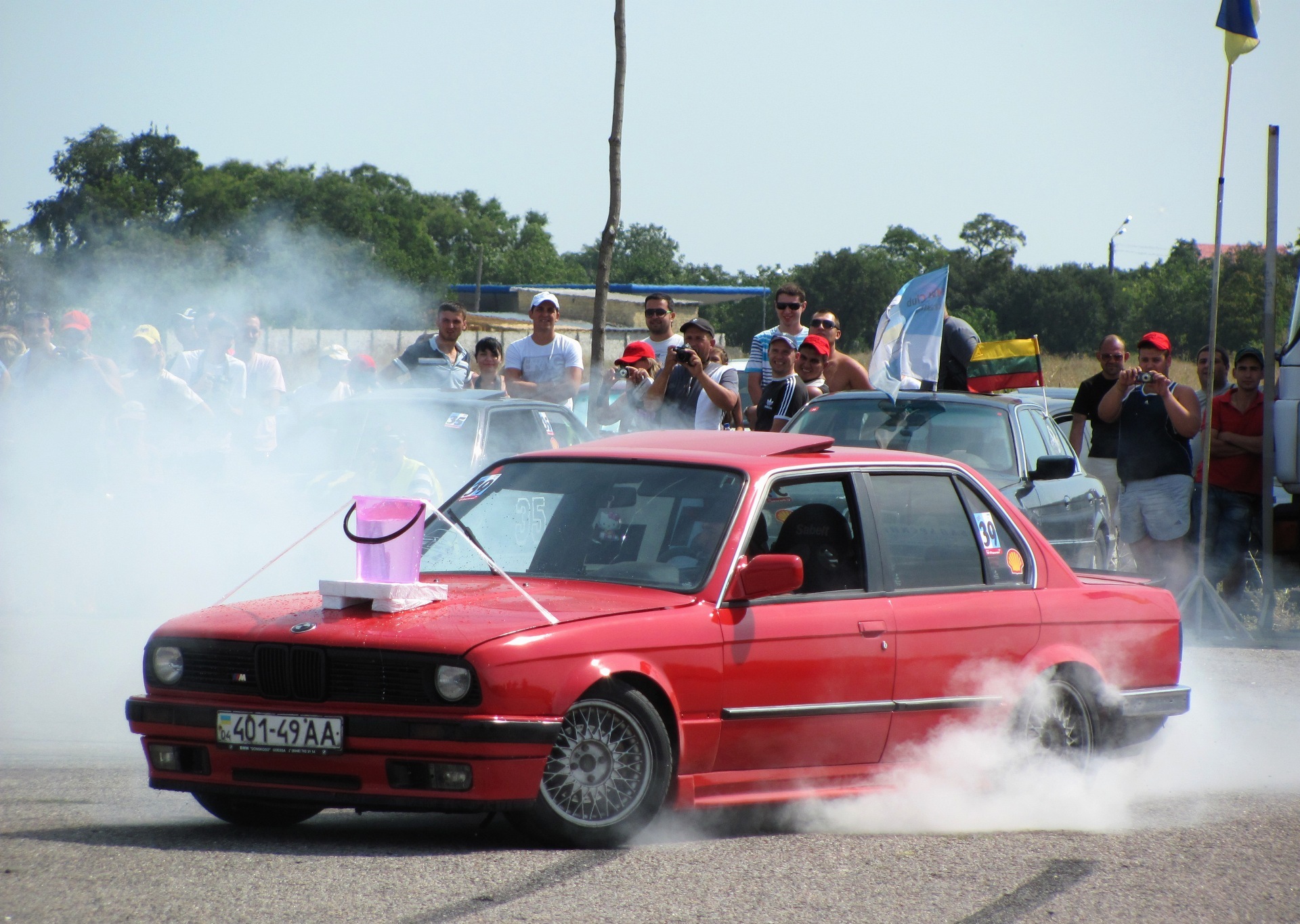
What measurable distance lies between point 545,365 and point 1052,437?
395 centimetres

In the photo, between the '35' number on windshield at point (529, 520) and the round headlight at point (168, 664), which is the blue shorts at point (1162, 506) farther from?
the round headlight at point (168, 664)

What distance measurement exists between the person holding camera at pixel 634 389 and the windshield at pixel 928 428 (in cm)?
124

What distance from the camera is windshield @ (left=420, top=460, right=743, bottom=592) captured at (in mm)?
5457

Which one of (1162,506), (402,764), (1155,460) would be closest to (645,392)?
(1155,460)

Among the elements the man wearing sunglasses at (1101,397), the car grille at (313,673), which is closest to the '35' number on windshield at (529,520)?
the car grille at (313,673)

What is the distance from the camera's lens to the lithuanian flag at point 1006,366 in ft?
49.2

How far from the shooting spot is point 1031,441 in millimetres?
10586

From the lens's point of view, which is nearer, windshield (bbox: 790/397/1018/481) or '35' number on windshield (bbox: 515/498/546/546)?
'35' number on windshield (bbox: 515/498/546/546)

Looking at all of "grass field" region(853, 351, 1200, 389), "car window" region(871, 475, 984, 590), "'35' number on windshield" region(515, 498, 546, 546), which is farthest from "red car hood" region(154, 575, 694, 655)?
"grass field" region(853, 351, 1200, 389)

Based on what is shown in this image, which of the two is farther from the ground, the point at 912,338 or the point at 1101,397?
the point at 912,338

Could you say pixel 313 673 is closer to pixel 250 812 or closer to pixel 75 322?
pixel 250 812

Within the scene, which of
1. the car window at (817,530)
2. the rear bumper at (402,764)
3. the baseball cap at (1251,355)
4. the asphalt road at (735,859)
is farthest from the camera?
the baseball cap at (1251,355)

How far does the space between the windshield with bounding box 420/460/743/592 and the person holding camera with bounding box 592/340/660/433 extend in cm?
513

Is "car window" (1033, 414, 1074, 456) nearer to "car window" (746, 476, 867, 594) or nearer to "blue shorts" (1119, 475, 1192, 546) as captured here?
"blue shorts" (1119, 475, 1192, 546)
